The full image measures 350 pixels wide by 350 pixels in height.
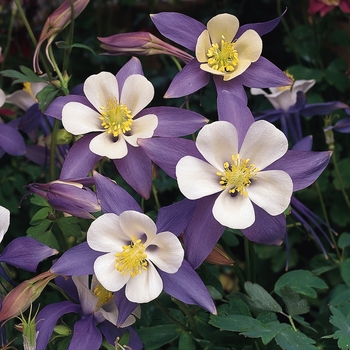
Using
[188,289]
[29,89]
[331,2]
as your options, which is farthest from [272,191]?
[331,2]

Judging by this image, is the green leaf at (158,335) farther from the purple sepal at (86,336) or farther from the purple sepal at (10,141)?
the purple sepal at (10,141)

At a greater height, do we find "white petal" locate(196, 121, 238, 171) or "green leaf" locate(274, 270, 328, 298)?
"white petal" locate(196, 121, 238, 171)

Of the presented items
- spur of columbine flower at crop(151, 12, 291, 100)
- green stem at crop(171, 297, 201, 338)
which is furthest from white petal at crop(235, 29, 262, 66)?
green stem at crop(171, 297, 201, 338)

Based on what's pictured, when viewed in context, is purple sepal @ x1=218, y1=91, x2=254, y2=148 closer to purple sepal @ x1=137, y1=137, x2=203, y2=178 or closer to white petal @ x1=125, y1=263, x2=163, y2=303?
purple sepal @ x1=137, y1=137, x2=203, y2=178

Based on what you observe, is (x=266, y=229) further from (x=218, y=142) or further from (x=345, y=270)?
(x=345, y=270)

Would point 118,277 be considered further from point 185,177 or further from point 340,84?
point 340,84
